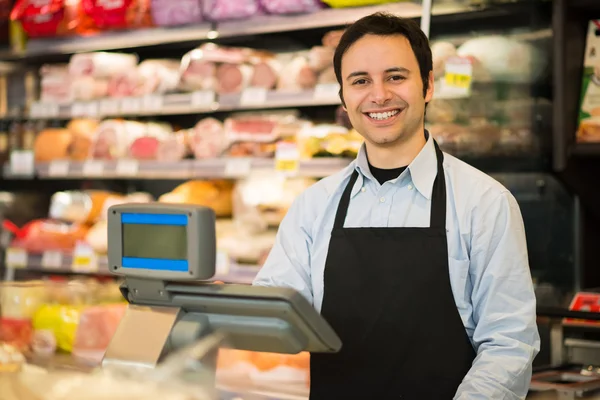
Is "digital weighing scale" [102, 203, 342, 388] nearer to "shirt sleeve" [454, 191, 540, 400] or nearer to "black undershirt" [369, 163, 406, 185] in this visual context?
"shirt sleeve" [454, 191, 540, 400]

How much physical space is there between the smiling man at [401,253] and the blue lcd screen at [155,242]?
2.57 feet

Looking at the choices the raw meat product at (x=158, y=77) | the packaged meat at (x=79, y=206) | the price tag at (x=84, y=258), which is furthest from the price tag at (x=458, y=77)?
the packaged meat at (x=79, y=206)

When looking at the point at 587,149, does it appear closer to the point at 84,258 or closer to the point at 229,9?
the point at 229,9

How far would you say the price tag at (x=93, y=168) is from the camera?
4621mm

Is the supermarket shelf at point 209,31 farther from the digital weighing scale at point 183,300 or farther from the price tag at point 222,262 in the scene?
the digital weighing scale at point 183,300

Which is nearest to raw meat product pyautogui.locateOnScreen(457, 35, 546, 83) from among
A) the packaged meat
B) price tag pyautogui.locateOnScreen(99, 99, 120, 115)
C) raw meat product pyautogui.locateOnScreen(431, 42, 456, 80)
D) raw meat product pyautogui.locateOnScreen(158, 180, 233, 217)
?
raw meat product pyautogui.locateOnScreen(431, 42, 456, 80)

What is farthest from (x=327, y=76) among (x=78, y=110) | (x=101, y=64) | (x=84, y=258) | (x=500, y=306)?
(x=500, y=306)

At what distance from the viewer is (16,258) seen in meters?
4.88

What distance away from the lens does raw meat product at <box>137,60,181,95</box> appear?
177 inches

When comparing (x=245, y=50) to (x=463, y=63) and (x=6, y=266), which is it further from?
(x=6, y=266)

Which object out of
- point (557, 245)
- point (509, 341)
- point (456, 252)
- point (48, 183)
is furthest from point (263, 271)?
point (48, 183)

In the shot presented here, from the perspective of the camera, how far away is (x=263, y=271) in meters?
2.25

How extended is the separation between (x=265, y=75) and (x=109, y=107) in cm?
93

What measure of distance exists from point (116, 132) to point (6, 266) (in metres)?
1.04
